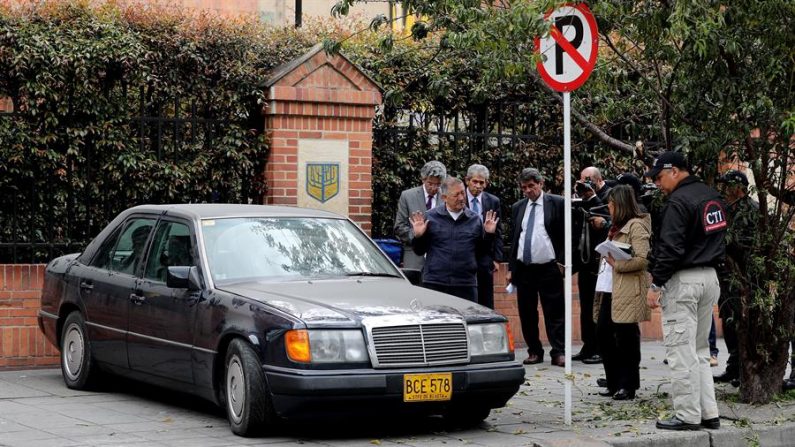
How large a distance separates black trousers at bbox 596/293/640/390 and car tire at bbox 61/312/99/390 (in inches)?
163

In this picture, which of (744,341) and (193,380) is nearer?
(193,380)

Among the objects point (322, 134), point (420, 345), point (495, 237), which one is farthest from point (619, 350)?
point (322, 134)

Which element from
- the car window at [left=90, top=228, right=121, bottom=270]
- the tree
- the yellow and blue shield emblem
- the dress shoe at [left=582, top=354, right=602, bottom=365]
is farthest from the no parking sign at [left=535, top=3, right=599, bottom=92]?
the dress shoe at [left=582, top=354, right=602, bottom=365]

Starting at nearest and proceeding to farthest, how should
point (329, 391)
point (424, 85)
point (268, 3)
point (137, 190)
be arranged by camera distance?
point (329, 391)
point (137, 190)
point (424, 85)
point (268, 3)

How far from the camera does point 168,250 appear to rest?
1022cm

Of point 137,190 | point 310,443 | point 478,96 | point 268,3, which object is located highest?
point 268,3

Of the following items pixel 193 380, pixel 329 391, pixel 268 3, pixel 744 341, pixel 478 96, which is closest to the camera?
pixel 329 391

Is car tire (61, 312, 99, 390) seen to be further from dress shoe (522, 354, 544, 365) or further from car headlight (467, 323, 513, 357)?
dress shoe (522, 354, 544, 365)

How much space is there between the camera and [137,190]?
42.2ft

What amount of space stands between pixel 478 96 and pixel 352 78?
2137 mm

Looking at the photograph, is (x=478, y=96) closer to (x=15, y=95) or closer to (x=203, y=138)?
(x=203, y=138)

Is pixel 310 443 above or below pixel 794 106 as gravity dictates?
below

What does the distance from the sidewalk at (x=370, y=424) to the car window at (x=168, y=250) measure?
1042mm

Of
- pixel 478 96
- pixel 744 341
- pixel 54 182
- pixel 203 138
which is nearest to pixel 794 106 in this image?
pixel 744 341
